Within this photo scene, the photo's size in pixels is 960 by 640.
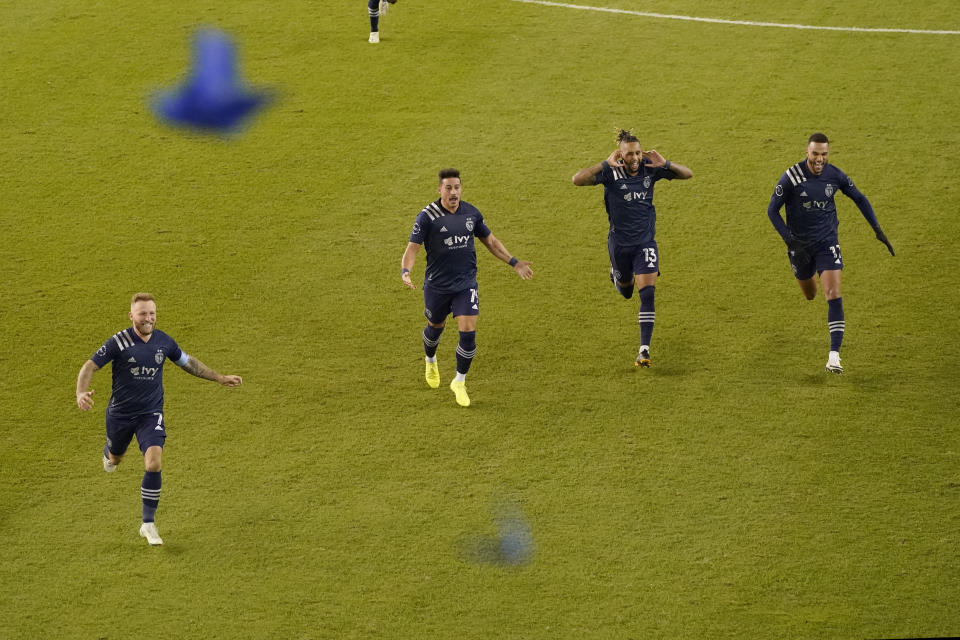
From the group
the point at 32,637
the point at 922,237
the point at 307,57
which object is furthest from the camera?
the point at 307,57

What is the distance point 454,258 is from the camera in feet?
45.7

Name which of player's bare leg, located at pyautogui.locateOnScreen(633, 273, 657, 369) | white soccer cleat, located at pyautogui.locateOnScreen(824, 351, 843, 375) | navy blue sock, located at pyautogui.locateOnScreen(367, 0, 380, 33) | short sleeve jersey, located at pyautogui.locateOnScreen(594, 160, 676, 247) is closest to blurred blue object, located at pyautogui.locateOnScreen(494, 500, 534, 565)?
player's bare leg, located at pyautogui.locateOnScreen(633, 273, 657, 369)

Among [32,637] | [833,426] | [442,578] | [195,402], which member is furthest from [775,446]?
[32,637]

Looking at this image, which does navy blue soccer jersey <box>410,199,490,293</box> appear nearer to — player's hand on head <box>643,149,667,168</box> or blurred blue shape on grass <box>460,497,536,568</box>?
player's hand on head <box>643,149,667,168</box>

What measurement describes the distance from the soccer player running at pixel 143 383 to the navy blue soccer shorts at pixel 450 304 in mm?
2924

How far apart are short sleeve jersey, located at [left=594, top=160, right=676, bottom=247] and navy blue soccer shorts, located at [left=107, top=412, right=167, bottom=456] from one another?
571cm

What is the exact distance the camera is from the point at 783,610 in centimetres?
1088

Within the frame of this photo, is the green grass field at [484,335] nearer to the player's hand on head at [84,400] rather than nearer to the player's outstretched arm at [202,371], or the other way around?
the player's outstretched arm at [202,371]

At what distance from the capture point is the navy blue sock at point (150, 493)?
11.6 m

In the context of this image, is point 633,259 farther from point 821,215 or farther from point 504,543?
point 504,543

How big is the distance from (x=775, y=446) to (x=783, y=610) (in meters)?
2.72

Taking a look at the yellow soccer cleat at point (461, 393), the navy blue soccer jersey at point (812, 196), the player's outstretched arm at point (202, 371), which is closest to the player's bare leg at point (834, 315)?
the navy blue soccer jersey at point (812, 196)

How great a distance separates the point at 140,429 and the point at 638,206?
20.2ft

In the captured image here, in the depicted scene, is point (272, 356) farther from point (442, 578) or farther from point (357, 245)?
point (442, 578)
